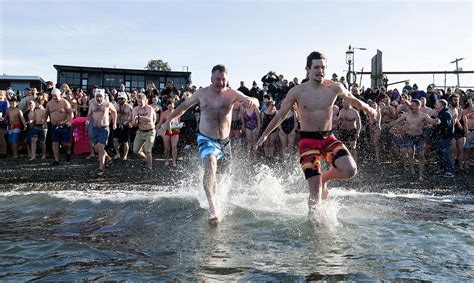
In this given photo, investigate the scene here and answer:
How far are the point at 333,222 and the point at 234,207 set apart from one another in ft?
5.70

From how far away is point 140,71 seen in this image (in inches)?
1075

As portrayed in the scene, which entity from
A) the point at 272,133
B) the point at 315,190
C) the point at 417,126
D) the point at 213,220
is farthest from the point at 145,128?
the point at 315,190

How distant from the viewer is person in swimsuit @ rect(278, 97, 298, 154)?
12.3 m

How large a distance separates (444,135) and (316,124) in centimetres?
686

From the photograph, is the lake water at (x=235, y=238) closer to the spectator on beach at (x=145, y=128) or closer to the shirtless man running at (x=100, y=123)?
the shirtless man running at (x=100, y=123)

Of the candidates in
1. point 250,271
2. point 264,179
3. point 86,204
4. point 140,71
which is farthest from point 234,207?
point 140,71

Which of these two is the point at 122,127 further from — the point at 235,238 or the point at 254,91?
the point at 235,238

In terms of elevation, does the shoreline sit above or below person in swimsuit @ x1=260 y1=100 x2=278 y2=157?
below

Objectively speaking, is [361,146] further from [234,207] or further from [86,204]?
[86,204]

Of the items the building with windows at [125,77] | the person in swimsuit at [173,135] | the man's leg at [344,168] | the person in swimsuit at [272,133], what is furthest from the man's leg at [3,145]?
the building with windows at [125,77]

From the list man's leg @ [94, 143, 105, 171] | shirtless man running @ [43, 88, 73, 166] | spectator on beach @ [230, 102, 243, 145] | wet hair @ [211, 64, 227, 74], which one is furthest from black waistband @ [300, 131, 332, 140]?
shirtless man running @ [43, 88, 73, 166]

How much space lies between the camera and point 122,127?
12.7m

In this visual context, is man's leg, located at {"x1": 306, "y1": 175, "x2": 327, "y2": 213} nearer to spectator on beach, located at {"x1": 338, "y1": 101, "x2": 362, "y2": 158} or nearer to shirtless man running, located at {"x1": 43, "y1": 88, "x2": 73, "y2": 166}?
spectator on beach, located at {"x1": 338, "y1": 101, "x2": 362, "y2": 158}

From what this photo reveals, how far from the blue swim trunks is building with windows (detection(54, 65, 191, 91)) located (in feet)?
66.2
